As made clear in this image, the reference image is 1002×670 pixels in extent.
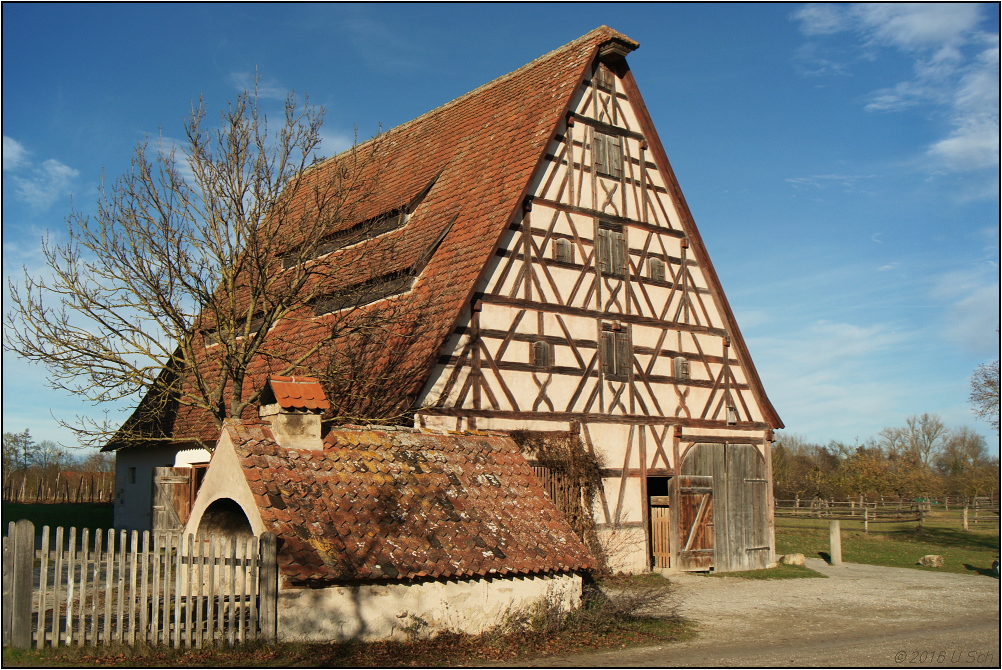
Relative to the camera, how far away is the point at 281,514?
10.7 metres

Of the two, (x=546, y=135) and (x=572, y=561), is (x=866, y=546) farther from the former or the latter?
(x=572, y=561)

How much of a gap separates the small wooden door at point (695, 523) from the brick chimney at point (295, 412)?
11257mm

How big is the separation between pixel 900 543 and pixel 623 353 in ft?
58.1

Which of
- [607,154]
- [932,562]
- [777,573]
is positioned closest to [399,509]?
[607,154]

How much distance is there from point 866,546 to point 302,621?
25.4m

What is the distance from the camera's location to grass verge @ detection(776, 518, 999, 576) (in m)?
25.2

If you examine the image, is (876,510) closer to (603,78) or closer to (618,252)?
(618,252)

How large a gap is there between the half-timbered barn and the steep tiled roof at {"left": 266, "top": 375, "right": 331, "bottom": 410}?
3.55 metres

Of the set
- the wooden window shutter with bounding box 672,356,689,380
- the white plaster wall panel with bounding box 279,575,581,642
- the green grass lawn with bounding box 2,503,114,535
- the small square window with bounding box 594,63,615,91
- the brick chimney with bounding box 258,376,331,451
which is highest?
the small square window with bounding box 594,63,615,91

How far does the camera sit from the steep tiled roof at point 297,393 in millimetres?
11859

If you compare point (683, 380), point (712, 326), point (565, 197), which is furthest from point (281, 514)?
point (712, 326)

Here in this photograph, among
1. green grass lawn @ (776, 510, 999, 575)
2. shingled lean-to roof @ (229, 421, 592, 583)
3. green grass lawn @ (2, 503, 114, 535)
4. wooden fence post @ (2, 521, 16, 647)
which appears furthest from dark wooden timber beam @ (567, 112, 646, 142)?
green grass lawn @ (2, 503, 114, 535)

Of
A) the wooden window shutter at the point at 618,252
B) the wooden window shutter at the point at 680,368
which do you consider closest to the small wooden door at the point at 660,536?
the wooden window shutter at the point at 680,368

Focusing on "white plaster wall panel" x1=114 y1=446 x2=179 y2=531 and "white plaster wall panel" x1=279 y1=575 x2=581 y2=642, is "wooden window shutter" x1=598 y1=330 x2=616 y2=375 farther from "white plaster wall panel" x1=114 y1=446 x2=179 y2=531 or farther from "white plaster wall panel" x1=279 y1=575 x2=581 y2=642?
"white plaster wall panel" x1=114 y1=446 x2=179 y2=531
